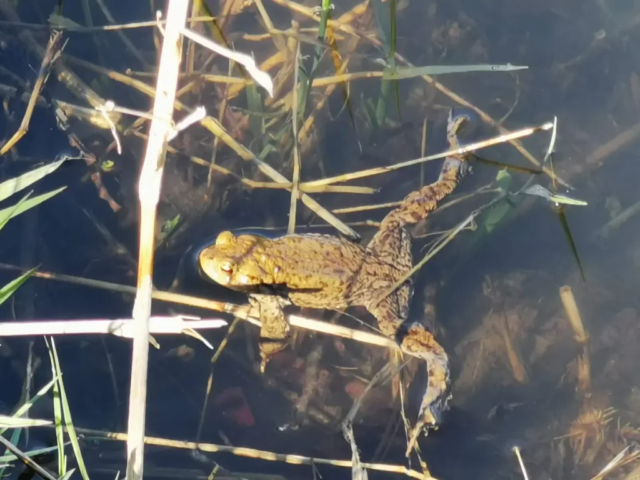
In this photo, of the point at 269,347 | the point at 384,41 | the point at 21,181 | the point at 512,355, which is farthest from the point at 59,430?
the point at 384,41

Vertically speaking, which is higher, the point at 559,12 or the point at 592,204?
the point at 559,12

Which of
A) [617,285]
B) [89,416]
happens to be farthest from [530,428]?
[89,416]

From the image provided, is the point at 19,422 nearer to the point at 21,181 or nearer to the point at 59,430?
the point at 59,430

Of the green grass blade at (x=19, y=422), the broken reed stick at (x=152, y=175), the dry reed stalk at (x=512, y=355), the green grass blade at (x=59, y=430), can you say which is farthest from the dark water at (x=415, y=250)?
the broken reed stick at (x=152, y=175)

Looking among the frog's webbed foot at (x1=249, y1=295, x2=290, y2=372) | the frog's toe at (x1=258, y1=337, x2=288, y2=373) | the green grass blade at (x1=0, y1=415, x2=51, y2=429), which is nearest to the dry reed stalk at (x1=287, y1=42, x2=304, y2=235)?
the frog's webbed foot at (x1=249, y1=295, x2=290, y2=372)

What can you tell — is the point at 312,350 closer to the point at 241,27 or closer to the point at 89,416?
the point at 89,416
